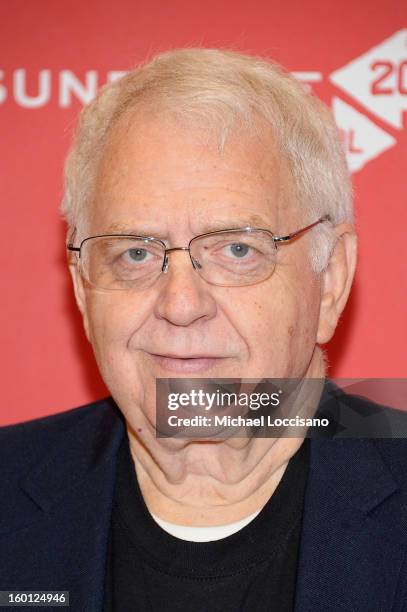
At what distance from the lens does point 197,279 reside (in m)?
1.87

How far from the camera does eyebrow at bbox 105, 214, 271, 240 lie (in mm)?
1870

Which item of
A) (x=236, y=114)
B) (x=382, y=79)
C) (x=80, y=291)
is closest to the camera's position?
(x=236, y=114)

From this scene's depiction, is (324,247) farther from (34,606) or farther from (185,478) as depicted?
(34,606)

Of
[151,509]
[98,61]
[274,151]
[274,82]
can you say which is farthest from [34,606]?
[98,61]

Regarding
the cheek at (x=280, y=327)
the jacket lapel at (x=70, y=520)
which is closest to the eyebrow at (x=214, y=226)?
the cheek at (x=280, y=327)

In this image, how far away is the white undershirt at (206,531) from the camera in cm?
197

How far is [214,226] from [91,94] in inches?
36.6

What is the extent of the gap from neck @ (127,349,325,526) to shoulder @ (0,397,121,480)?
0.89ft

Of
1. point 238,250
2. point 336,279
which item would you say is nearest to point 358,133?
point 336,279

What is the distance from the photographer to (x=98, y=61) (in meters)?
2.59

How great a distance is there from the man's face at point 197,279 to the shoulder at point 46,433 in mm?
341

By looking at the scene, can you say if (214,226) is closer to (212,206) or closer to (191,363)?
(212,206)

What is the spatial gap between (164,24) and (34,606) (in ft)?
5.29

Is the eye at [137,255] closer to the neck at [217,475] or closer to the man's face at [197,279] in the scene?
the man's face at [197,279]
